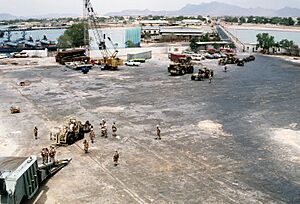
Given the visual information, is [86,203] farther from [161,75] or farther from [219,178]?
[161,75]

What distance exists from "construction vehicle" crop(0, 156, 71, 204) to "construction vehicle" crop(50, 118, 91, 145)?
6774mm

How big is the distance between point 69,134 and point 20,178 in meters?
12.2

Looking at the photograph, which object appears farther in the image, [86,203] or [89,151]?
[89,151]

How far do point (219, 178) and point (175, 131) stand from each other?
1060 cm

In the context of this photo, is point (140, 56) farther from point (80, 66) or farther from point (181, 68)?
point (181, 68)

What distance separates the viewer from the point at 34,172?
72.1ft

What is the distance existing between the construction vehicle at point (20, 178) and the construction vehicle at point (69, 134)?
677 cm

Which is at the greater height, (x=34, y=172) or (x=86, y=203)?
(x=34, y=172)

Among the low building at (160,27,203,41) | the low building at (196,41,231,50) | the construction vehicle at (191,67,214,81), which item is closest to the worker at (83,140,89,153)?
the construction vehicle at (191,67,214,81)

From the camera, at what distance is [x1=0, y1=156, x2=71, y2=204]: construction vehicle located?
1873 cm

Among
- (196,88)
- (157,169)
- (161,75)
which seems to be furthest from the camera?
(161,75)

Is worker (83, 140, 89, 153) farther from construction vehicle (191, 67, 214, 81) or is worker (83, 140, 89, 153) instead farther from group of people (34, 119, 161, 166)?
construction vehicle (191, 67, 214, 81)

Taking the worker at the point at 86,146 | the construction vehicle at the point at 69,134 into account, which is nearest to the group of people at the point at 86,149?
the worker at the point at 86,146

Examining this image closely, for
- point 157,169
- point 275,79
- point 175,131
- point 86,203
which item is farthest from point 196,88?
point 86,203
